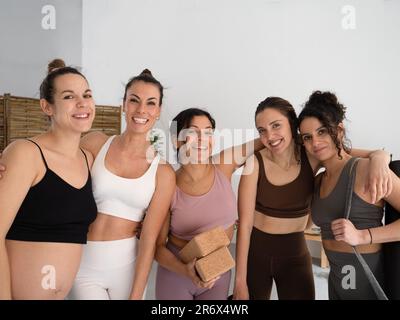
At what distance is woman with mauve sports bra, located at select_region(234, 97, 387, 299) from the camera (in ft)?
5.03

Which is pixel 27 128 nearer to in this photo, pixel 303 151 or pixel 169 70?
pixel 169 70

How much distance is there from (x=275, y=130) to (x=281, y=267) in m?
0.67

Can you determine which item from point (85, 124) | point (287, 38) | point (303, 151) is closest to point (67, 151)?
point (85, 124)

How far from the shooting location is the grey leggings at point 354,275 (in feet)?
4.23

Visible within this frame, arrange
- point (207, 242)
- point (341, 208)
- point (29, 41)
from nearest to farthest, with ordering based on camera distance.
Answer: point (207, 242)
point (341, 208)
point (29, 41)

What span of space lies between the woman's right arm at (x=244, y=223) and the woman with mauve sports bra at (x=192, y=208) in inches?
2.2

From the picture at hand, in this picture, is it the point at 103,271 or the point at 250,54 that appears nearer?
the point at 103,271

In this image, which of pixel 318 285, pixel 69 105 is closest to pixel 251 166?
pixel 69 105

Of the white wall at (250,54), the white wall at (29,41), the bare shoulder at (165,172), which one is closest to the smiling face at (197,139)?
the bare shoulder at (165,172)

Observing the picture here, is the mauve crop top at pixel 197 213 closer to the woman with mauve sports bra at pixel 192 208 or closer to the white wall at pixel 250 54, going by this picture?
the woman with mauve sports bra at pixel 192 208

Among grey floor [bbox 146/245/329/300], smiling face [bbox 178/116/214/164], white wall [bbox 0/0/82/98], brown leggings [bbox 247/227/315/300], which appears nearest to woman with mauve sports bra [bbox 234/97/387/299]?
brown leggings [bbox 247/227/315/300]

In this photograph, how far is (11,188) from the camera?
1.05 m

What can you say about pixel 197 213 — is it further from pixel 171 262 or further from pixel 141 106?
pixel 141 106
